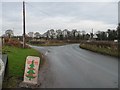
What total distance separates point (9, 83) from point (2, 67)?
788mm

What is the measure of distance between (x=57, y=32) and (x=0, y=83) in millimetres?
122229

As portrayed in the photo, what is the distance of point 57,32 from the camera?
129m

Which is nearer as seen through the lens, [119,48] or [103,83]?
[103,83]

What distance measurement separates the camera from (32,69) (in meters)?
8.19

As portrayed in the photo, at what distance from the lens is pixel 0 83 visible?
7.36 metres

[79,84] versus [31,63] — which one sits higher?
[31,63]

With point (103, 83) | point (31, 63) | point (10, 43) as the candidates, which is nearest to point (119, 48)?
point (103, 83)

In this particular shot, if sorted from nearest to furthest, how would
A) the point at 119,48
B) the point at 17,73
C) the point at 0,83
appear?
the point at 0,83
the point at 17,73
the point at 119,48

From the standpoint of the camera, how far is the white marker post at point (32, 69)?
8141 mm

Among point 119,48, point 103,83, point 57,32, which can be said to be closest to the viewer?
point 103,83

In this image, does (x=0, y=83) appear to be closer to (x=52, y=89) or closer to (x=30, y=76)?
(x=30, y=76)

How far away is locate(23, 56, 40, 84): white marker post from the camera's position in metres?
8.14

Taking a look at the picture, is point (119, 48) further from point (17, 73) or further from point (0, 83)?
point (0, 83)

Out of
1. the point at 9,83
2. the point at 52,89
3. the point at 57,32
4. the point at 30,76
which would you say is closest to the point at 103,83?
the point at 52,89
